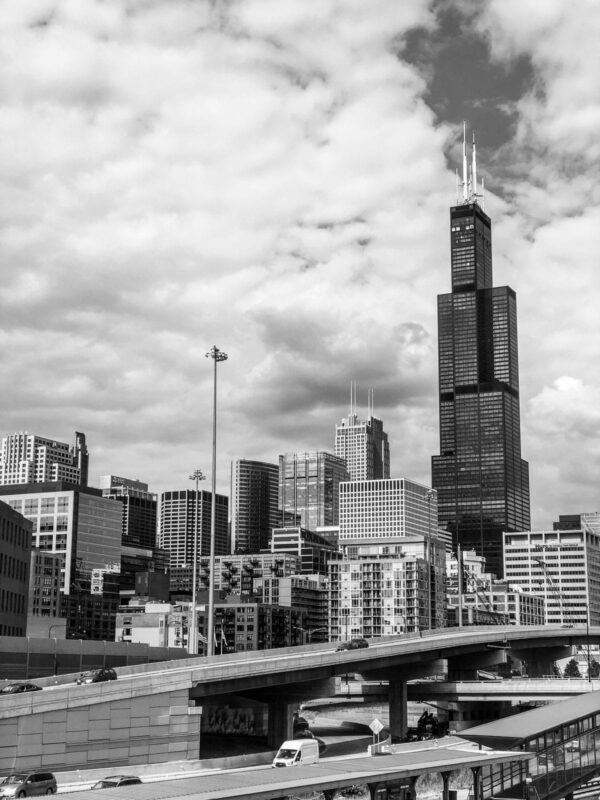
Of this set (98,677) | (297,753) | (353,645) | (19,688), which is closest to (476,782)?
(297,753)

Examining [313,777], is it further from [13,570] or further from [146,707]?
[13,570]

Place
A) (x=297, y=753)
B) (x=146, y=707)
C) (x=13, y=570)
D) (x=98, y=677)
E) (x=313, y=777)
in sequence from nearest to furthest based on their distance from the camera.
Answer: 1. (x=313, y=777)
2. (x=297, y=753)
3. (x=146, y=707)
4. (x=98, y=677)
5. (x=13, y=570)

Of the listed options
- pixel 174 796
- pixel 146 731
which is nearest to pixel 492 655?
pixel 146 731

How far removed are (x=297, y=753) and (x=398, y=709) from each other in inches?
2648

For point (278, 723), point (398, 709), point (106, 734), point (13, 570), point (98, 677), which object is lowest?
Result: point (398, 709)

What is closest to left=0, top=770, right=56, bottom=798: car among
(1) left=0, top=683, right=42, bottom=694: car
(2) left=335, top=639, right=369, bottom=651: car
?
(1) left=0, top=683, right=42, bottom=694: car

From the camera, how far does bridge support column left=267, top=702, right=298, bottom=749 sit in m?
102

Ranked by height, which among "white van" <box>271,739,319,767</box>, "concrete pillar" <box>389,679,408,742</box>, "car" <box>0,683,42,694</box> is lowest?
"concrete pillar" <box>389,679,408,742</box>

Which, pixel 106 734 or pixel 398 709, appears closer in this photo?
pixel 106 734

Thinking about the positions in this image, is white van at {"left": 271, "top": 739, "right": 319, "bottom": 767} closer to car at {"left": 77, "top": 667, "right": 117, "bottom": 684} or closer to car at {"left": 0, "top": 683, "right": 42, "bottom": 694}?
car at {"left": 0, "top": 683, "right": 42, "bottom": 694}

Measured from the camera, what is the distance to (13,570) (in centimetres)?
14062

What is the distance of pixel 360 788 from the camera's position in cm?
3559

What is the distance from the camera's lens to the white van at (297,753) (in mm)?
61284

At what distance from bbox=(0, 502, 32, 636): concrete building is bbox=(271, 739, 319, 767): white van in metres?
76.2
